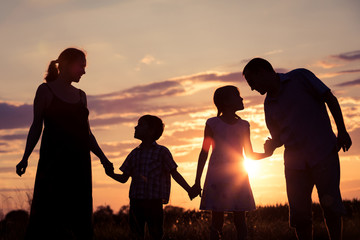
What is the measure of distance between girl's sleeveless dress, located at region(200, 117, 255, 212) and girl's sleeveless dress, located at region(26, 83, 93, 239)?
1569mm

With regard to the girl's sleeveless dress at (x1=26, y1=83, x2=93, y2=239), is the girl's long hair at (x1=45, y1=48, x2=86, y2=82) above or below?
above

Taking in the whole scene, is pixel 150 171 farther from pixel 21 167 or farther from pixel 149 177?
pixel 21 167

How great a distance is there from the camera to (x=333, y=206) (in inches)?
192

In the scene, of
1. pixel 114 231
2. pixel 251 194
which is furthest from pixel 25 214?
pixel 251 194

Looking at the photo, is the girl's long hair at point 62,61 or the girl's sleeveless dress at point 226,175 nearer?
the girl's long hair at point 62,61

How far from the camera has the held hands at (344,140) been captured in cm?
486

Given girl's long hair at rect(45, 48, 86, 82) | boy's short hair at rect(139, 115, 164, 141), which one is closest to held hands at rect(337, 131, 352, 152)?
boy's short hair at rect(139, 115, 164, 141)

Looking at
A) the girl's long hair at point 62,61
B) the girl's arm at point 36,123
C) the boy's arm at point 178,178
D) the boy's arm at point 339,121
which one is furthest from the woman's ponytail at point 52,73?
the boy's arm at point 339,121

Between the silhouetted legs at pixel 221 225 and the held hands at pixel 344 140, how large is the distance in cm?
169

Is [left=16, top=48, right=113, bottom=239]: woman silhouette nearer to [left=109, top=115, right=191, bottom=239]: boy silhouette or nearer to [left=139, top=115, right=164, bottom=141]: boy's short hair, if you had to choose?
[left=109, top=115, right=191, bottom=239]: boy silhouette

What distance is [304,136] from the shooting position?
5121 millimetres

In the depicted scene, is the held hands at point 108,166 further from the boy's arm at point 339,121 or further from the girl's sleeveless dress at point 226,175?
the boy's arm at point 339,121

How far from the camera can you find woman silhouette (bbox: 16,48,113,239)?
16.7 ft

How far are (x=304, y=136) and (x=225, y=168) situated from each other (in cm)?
121
